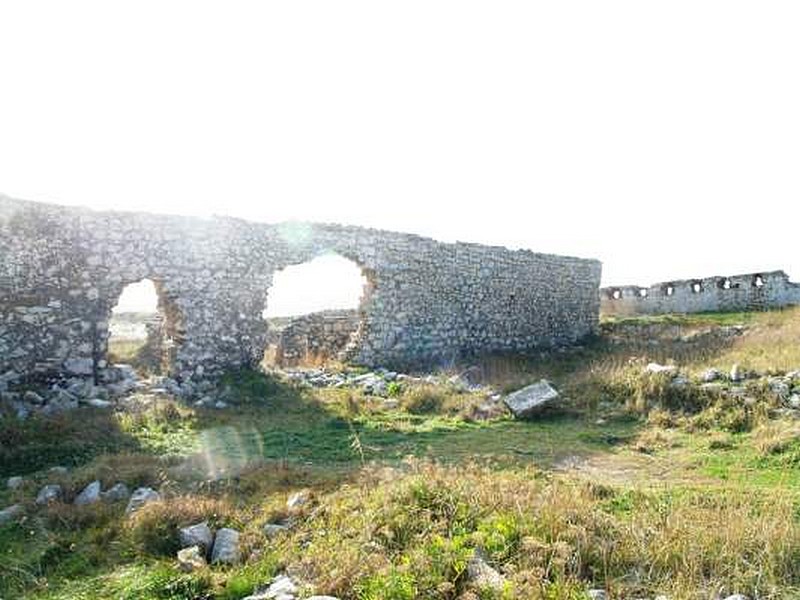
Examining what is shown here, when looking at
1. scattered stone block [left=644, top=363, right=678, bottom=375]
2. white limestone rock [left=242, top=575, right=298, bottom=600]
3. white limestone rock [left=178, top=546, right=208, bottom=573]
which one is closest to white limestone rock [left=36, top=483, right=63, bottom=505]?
white limestone rock [left=178, top=546, right=208, bottom=573]

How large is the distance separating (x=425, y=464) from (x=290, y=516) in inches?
66.5

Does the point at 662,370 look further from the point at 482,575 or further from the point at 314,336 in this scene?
the point at 314,336

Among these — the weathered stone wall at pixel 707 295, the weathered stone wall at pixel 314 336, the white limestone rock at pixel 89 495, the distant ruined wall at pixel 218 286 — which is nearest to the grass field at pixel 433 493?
the white limestone rock at pixel 89 495

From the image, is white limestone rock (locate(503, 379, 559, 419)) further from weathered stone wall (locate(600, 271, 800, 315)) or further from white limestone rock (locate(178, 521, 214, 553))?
weathered stone wall (locate(600, 271, 800, 315))

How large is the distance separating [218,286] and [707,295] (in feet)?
66.9

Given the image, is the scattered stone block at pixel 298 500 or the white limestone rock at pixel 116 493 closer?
the scattered stone block at pixel 298 500

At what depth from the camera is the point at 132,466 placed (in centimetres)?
745

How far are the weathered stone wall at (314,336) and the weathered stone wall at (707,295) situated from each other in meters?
14.0

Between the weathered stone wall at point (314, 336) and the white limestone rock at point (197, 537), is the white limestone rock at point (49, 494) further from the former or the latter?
the weathered stone wall at point (314, 336)

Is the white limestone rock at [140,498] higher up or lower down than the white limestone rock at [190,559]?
higher up

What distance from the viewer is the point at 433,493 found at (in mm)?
5730

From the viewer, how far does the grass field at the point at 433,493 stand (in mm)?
4660

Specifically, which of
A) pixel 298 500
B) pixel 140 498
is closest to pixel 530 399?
pixel 298 500

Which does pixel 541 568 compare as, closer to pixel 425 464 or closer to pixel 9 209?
pixel 425 464
